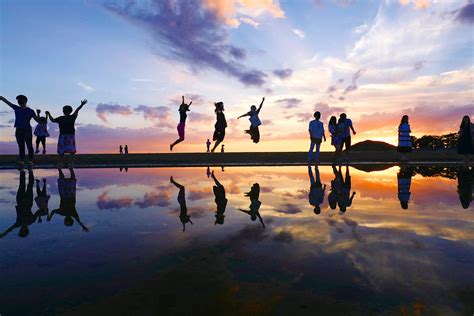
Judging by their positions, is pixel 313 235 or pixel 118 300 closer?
pixel 118 300

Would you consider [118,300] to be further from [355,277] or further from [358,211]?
[358,211]

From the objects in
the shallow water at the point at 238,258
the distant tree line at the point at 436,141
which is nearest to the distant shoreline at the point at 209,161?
the shallow water at the point at 238,258

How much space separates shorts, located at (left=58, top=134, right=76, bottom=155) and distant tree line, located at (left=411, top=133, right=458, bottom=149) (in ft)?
142

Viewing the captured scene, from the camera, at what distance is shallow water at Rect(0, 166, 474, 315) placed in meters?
2.19

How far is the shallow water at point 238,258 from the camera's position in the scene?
7.20ft

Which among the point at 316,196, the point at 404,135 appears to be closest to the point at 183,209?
the point at 316,196

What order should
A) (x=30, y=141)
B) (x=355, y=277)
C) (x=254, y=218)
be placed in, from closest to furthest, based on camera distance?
1. (x=355, y=277)
2. (x=254, y=218)
3. (x=30, y=141)

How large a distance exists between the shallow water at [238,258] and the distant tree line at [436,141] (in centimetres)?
4474

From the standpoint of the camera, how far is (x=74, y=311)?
2096mm

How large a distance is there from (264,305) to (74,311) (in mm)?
1111

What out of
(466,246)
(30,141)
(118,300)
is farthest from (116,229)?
(30,141)

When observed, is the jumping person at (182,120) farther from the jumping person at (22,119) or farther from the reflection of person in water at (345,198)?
the reflection of person in water at (345,198)

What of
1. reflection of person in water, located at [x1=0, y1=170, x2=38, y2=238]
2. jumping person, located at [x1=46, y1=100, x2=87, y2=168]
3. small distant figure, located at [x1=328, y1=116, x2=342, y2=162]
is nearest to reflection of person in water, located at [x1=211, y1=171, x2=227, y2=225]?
reflection of person in water, located at [x1=0, y1=170, x2=38, y2=238]

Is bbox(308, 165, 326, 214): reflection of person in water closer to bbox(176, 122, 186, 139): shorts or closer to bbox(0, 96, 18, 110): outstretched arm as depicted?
bbox(176, 122, 186, 139): shorts
